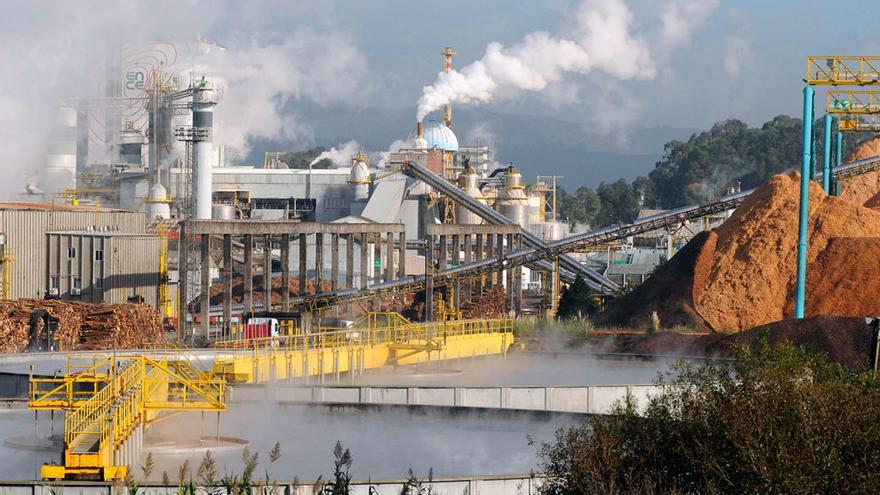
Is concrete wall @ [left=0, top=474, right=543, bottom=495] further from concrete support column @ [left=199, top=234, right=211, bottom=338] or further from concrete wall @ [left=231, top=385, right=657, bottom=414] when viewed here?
concrete support column @ [left=199, top=234, right=211, bottom=338]

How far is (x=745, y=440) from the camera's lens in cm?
1525

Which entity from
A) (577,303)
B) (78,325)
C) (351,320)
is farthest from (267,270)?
(577,303)

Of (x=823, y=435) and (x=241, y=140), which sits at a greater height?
(x=241, y=140)

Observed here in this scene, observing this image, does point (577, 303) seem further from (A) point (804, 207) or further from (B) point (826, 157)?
(A) point (804, 207)

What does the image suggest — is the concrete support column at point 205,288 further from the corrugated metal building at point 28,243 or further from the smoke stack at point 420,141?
the smoke stack at point 420,141

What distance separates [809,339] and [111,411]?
25380 millimetres

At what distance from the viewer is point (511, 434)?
1109 inches

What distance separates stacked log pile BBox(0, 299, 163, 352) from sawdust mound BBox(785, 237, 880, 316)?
24.3 m

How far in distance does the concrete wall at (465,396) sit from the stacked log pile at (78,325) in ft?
44.4

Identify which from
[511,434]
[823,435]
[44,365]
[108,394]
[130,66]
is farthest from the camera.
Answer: [130,66]

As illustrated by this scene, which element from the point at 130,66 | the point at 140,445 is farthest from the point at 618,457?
the point at 130,66

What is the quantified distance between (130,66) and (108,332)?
10156 cm

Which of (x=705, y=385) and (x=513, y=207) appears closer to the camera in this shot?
A: (x=705, y=385)

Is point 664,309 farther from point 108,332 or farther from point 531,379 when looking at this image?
point 108,332
